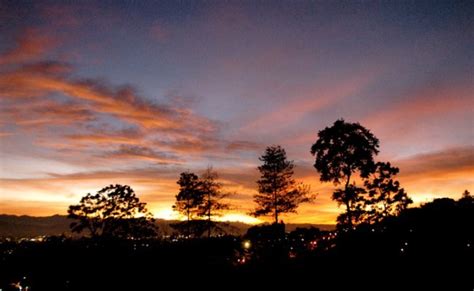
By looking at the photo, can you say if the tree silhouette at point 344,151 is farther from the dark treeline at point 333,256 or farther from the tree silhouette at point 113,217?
the tree silhouette at point 113,217

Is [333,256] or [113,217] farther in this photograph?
[113,217]

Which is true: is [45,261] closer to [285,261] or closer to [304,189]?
[285,261]

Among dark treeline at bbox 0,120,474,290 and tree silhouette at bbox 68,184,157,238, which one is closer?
dark treeline at bbox 0,120,474,290

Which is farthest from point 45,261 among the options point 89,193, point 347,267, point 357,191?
point 89,193

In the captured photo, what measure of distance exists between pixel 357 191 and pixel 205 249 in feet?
42.7

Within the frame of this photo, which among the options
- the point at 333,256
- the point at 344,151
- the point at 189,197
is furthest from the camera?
the point at 189,197

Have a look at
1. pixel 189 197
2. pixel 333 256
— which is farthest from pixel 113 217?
pixel 333 256

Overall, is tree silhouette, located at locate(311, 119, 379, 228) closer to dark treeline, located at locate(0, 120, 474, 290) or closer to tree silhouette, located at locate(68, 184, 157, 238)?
dark treeline, located at locate(0, 120, 474, 290)

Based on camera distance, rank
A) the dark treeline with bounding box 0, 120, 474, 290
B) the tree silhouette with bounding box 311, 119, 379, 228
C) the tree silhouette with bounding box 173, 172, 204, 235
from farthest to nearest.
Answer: the tree silhouette with bounding box 173, 172, 204, 235 → the tree silhouette with bounding box 311, 119, 379, 228 → the dark treeline with bounding box 0, 120, 474, 290

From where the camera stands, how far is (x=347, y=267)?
49.3ft

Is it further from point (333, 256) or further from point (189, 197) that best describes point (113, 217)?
point (333, 256)

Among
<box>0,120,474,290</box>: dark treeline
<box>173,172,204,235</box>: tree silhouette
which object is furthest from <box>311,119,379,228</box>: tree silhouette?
<box>173,172,204,235</box>: tree silhouette

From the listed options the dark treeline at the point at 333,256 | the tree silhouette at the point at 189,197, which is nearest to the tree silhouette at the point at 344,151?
the dark treeline at the point at 333,256

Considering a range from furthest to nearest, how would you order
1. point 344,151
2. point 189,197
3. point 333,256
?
point 189,197, point 344,151, point 333,256
